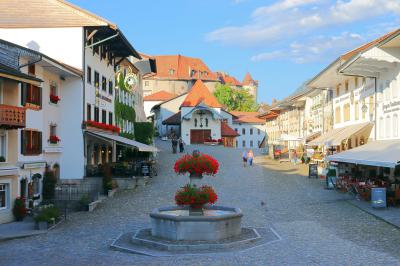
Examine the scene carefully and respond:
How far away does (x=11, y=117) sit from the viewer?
2473cm

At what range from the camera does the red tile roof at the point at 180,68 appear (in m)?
135

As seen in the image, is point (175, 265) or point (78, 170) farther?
point (78, 170)

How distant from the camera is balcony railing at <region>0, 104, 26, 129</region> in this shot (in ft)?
79.3

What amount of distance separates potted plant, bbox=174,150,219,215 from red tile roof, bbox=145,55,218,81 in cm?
11435

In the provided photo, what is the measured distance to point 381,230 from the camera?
19.9m

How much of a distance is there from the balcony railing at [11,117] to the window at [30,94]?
5.88 ft

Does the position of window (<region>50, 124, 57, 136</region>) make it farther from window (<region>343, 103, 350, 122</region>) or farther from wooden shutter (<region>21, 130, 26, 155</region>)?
window (<region>343, 103, 350, 122</region>)

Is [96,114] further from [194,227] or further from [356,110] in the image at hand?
[194,227]

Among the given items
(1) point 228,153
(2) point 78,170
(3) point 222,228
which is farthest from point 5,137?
(1) point 228,153

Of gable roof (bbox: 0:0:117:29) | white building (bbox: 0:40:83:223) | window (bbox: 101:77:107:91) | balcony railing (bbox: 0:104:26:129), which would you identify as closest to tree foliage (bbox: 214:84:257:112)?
window (bbox: 101:77:107:91)

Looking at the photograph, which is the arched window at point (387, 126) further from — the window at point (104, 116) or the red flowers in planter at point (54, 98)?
the window at point (104, 116)

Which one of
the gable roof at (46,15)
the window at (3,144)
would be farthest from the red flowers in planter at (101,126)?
the window at (3,144)

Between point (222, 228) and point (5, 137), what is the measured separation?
496 inches

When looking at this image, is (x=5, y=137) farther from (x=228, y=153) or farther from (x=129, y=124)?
(x=228, y=153)
